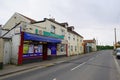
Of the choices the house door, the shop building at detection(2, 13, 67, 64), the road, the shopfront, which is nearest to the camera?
the road

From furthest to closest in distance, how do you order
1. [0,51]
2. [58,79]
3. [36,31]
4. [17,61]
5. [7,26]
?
[7,26] → [36,31] → [17,61] → [0,51] → [58,79]

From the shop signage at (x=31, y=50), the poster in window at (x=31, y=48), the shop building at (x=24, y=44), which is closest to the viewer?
the shop building at (x=24, y=44)

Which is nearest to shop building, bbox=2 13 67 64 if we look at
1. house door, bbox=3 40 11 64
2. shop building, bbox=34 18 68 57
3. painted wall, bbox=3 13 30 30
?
house door, bbox=3 40 11 64

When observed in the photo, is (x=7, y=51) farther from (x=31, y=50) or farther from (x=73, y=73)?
(x=73, y=73)

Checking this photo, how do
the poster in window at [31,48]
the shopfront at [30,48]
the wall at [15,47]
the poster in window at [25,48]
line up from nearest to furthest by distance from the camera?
the wall at [15,47] → the shopfront at [30,48] → the poster in window at [25,48] → the poster in window at [31,48]

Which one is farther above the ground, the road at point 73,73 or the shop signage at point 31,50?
the shop signage at point 31,50

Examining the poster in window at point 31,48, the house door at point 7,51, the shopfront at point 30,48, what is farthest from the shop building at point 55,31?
the house door at point 7,51

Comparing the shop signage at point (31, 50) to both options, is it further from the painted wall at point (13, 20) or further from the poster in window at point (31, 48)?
the painted wall at point (13, 20)

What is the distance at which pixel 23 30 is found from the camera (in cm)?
1830

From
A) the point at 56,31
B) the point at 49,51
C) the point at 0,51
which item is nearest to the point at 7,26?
the point at 56,31

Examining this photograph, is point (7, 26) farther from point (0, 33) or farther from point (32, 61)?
point (32, 61)

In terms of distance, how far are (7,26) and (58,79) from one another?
28347mm

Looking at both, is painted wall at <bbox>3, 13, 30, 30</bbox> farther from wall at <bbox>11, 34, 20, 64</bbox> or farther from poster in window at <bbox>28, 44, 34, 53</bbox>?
wall at <bbox>11, 34, 20, 64</bbox>

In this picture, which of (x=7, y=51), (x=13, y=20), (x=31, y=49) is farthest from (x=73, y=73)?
(x=13, y=20)
